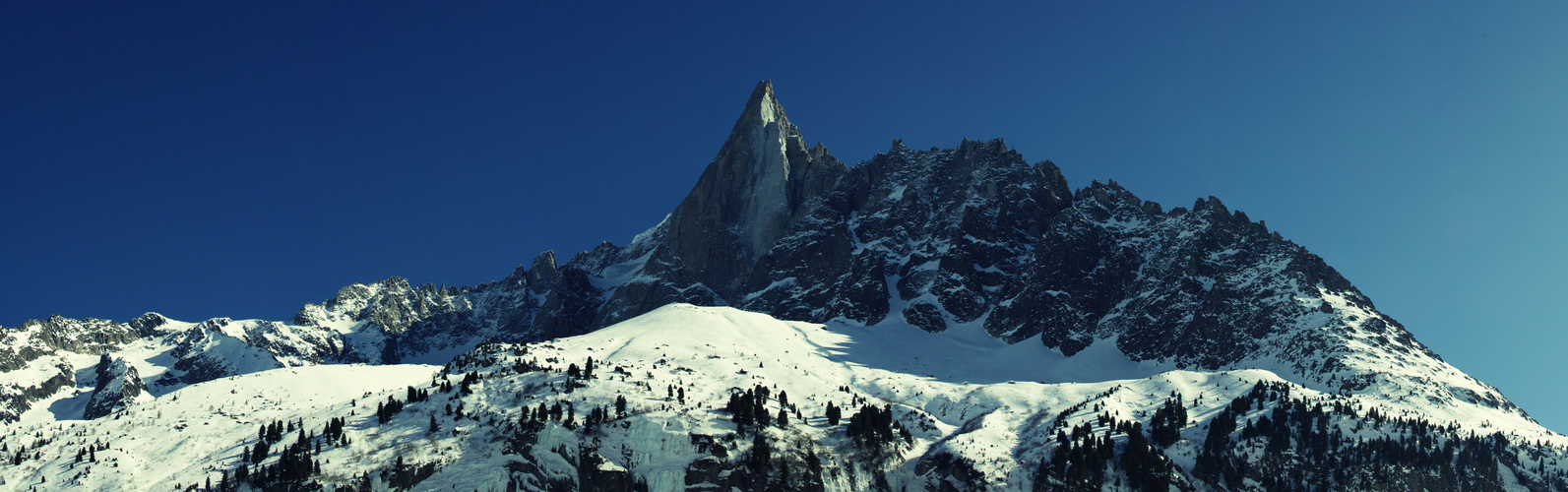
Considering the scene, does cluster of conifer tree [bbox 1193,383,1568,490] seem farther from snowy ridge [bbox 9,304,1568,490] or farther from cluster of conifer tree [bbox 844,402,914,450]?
cluster of conifer tree [bbox 844,402,914,450]

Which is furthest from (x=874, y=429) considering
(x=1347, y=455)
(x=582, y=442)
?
(x=1347, y=455)

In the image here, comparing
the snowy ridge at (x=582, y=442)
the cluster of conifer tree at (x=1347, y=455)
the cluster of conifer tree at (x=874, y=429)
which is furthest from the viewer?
the cluster of conifer tree at (x=874, y=429)

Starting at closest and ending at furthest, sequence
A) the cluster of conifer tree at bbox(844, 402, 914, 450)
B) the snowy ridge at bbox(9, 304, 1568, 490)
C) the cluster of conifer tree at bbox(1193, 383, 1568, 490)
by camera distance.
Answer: the snowy ridge at bbox(9, 304, 1568, 490)
the cluster of conifer tree at bbox(1193, 383, 1568, 490)
the cluster of conifer tree at bbox(844, 402, 914, 450)

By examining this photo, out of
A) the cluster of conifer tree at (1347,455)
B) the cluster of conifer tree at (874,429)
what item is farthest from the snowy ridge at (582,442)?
the cluster of conifer tree at (874,429)

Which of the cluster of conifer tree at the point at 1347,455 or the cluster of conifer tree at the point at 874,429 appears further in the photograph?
the cluster of conifer tree at the point at 874,429

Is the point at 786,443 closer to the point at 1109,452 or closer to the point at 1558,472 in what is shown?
the point at 1109,452

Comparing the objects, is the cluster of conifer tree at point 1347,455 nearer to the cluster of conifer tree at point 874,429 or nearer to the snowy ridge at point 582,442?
the snowy ridge at point 582,442

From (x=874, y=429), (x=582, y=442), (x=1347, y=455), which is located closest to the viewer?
(x=582, y=442)

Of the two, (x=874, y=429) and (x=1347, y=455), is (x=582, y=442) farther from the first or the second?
(x=1347, y=455)

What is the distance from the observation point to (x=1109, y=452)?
172m

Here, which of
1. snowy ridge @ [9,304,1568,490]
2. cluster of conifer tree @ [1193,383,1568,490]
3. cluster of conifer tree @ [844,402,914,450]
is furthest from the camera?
cluster of conifer tree @ [844,402,914,450]

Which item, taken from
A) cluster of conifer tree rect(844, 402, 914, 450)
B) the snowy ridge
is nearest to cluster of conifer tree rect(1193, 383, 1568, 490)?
the snowy ridge

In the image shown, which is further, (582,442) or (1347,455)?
(1347,455)

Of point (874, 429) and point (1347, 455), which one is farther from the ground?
point (874, 429)
